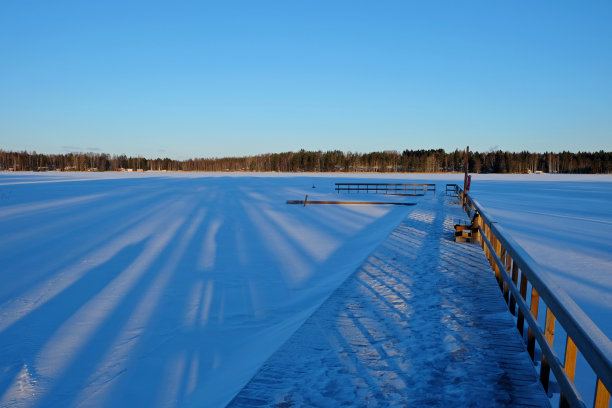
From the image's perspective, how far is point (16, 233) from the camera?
13.3m

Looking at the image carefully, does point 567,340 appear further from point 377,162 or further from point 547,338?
point 377,162

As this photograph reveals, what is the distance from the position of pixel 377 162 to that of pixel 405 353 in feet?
496

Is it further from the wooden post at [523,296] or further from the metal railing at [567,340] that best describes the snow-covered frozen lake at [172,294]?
the metal railing at [567,340]

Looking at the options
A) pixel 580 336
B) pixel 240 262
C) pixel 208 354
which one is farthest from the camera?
pixel 240 262

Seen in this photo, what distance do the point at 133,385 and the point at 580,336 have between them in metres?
4.08

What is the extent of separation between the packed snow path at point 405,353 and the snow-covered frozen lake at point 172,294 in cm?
77

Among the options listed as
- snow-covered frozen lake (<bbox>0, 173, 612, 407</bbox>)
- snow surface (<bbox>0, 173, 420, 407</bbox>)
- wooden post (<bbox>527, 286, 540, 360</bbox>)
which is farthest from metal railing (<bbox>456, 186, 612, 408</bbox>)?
snow surface (<bbox>0, 173, 420, 407</bbox>)

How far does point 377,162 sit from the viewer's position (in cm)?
15212

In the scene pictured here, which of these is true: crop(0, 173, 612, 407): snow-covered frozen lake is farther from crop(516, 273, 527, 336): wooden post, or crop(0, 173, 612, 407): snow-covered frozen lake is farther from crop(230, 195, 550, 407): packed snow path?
crop(516, 273, 527, 336): wooden post

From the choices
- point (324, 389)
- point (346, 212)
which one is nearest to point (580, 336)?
point (324, 389)

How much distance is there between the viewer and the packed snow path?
320 centimetres

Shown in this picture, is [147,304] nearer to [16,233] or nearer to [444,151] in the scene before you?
[16,233]

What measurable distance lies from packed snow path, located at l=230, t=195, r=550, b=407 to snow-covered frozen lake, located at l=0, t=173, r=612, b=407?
0.77 meters

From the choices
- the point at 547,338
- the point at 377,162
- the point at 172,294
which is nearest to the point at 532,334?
the point at 547,338
